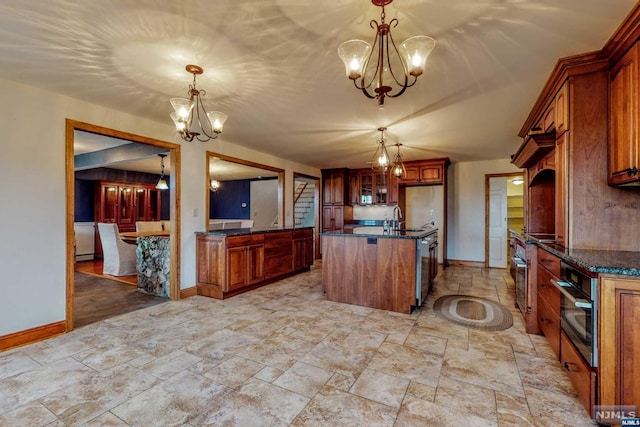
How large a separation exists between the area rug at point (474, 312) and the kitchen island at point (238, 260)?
8.37 ft

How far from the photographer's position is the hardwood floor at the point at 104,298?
11.0ft

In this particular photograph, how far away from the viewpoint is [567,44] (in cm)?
204

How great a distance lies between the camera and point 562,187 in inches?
94.0

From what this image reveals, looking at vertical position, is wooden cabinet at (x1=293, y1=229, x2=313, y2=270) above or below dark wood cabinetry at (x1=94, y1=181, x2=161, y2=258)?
below

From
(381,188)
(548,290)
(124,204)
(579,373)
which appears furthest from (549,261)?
(124,204)

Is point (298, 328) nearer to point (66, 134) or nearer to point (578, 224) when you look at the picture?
point (578, 224)

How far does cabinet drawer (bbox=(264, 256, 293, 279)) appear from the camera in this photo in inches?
185

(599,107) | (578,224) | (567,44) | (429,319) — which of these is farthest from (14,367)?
(599,107)

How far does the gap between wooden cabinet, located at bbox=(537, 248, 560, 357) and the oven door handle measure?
94 mm

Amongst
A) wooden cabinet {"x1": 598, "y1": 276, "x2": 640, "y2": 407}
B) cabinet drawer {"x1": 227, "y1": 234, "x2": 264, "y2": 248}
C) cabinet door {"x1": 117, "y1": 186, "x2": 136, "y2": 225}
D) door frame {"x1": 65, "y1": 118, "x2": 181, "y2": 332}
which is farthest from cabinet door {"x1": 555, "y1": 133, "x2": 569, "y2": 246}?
cabinet door {"x1": 117, "y1": 186, "x2": 136, "y2": 225}

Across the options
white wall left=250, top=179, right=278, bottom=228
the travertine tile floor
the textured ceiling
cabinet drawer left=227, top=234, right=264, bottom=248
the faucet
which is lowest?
the travertine tile floor

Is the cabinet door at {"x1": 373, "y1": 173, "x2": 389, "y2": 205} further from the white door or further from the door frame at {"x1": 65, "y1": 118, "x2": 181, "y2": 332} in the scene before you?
the door frame at {"x1": 65, "y1": 118, "x2": 181, "y2": 332}

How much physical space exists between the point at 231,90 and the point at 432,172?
4670mm

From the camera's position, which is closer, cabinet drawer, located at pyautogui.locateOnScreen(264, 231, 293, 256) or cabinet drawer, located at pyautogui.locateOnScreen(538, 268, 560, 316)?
cabinet drawer, located at pyautogui.locateOnScreen(538, 268, 560, 316)
